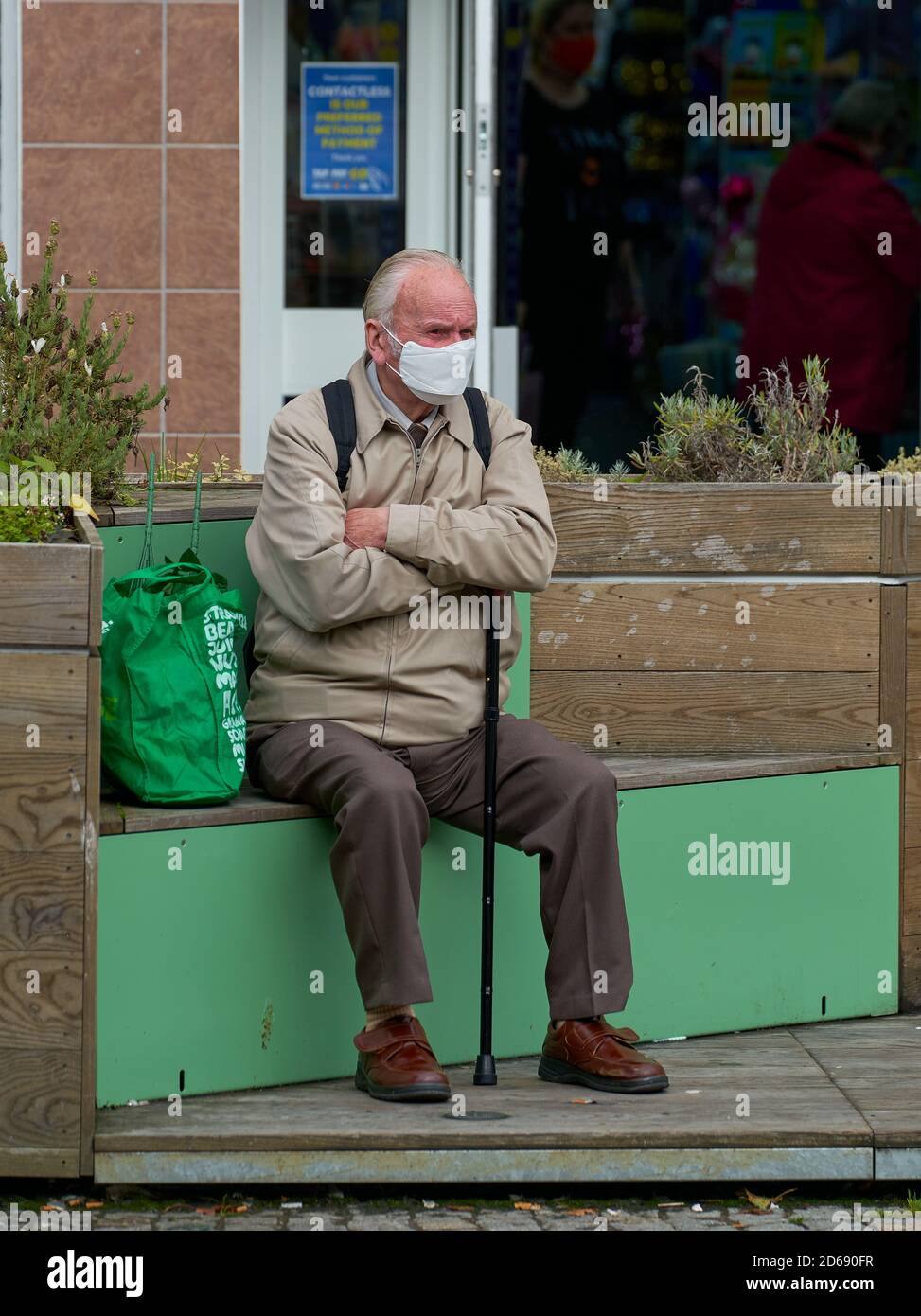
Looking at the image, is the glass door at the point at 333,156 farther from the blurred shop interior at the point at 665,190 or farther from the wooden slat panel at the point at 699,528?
the wooden slat panel at the point at 699,528

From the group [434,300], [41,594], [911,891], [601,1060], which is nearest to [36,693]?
[41,594]

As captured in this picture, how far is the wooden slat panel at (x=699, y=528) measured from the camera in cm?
473

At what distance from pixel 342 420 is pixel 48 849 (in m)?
1.14

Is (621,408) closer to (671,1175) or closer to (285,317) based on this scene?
(285,317)

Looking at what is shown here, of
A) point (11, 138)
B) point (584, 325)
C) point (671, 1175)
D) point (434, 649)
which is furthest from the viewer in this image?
point (584, 325)

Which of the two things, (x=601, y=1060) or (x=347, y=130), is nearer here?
(x=601, y=1060)

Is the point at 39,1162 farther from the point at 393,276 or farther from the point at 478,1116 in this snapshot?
the point at 393,276

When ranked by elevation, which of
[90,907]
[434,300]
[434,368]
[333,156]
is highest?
[333,156]

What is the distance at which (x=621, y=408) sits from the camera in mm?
8758

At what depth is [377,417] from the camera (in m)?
4.26

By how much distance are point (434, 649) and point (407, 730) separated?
182 millimetres

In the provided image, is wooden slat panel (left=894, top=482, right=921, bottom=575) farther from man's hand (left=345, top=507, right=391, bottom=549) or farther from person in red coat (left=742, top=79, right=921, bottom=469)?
person in red coat (left=742, top=79, right=921, bottom=469)

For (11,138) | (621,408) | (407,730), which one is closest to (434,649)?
(407,730)

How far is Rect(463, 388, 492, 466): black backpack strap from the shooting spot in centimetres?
434
